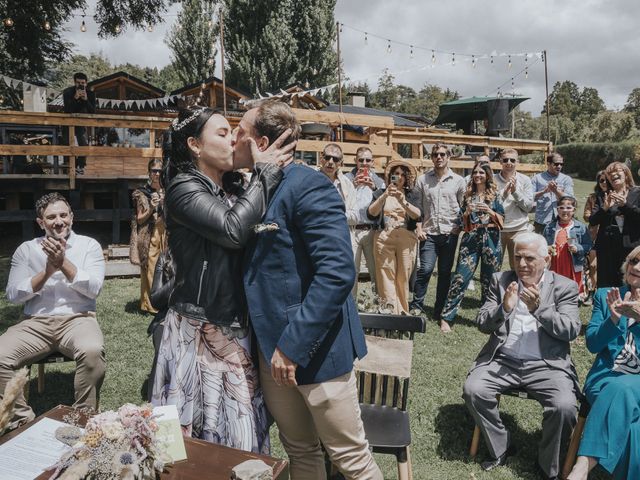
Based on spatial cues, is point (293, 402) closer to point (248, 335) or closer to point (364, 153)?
point (248, 335)

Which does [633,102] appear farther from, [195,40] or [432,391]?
[432,391]

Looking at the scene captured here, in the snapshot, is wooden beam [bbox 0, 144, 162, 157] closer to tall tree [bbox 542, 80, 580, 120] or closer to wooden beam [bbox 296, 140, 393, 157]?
wooden beam [bbox 296, 140, 393, 157]

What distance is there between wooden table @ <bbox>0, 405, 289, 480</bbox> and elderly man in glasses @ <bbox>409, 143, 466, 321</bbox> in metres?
4.61

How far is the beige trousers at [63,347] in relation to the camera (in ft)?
11.9

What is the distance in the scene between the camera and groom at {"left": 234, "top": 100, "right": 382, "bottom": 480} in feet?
6.27

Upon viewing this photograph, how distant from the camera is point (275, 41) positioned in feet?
82.2

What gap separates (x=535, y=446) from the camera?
366 centimetres

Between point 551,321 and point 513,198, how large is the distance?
3.80 m

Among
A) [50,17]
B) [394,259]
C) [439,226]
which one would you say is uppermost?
[50,17]

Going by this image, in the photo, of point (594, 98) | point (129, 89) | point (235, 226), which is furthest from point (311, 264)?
point (594, 98)

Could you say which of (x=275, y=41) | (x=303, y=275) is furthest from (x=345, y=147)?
(x=275, y=41)

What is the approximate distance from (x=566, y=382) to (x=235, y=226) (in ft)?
8.70

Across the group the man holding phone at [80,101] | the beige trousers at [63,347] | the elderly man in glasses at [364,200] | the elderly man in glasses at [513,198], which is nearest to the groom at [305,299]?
the beige trousers at [63,347]

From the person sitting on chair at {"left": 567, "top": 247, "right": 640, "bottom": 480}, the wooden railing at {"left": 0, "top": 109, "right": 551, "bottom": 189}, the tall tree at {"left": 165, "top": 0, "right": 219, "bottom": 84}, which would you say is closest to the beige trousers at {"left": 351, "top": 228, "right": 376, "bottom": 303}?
the person sitting on chair at {"left": 567, "top": 247, "right": 640, "bottom": 480}
